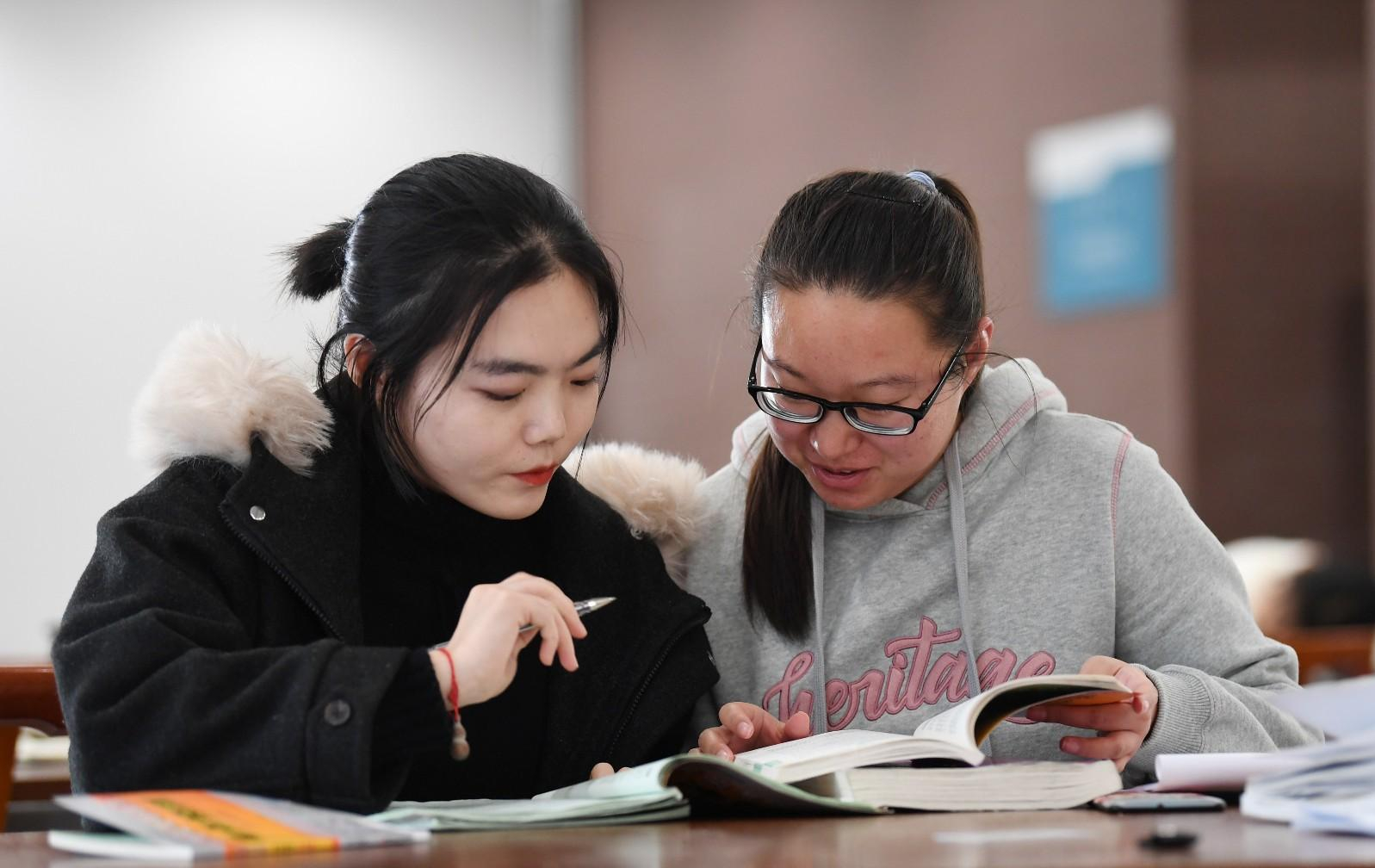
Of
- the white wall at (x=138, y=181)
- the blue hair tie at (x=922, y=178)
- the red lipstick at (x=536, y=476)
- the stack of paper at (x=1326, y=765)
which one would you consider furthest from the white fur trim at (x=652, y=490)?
the white wall at (x=138, y=181)

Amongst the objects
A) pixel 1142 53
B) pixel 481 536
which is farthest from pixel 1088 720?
pixel 1142 53

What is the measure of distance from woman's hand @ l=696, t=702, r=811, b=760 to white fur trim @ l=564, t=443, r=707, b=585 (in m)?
0.28

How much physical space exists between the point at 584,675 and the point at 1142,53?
3.83m

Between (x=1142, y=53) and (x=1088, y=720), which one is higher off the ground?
(x=1142, y=53)

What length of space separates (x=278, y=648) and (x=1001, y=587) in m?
0.81

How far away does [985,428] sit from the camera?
5.66ft

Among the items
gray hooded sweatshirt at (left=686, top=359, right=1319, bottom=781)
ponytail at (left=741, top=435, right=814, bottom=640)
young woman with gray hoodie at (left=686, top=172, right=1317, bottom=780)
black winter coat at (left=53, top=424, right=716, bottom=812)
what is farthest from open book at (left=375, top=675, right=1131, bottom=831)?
ponytail at (left=741, top=435, right=814, bottom=640)

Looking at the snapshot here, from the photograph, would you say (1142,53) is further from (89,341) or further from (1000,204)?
(89,341)

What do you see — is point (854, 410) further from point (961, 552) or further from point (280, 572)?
point (280, 572)

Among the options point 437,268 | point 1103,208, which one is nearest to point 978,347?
point 437,268

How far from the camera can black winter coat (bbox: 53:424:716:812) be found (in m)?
1.12

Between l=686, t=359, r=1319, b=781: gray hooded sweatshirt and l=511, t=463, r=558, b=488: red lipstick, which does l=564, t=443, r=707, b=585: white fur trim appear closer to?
l=686, t=359, r=1319, b=781: gray hooded sweatshirt

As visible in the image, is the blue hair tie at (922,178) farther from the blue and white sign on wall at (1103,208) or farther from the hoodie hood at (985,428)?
the blue and white sign on wall at (1103,208)

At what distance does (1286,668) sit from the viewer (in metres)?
1.56
